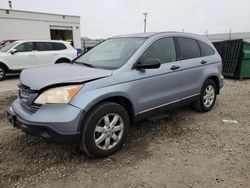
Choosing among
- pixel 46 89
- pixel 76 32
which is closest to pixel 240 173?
pixel 46 89

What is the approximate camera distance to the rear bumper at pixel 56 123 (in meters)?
2.83

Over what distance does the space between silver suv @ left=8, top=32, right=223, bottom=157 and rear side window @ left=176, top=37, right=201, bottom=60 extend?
0.02 meters

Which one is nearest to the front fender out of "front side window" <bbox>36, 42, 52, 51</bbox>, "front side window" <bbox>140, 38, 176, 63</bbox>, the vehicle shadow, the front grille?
the front grille

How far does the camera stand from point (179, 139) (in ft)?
12.9

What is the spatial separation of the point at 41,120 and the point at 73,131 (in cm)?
40

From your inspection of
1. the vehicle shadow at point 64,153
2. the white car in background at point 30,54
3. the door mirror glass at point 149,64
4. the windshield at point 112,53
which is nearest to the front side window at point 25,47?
the white car in background at point 30,54

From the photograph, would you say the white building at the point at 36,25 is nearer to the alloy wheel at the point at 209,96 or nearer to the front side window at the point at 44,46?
the front side window at the point at 44,46

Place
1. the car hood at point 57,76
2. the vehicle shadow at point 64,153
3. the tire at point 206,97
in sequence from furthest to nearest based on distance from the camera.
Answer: the tire at point 206,97 < the vehicle shadow at point 64,153 < the car hood at point 57,76

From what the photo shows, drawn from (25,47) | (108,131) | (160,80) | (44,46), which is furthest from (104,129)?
(44,46)

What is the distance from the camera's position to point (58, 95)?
9.47ft

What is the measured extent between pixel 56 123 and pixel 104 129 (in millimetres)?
663

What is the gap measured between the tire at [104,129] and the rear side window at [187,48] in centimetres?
180

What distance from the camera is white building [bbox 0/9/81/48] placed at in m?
19.9

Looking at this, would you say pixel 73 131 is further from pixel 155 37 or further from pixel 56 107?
pixel 155 37
